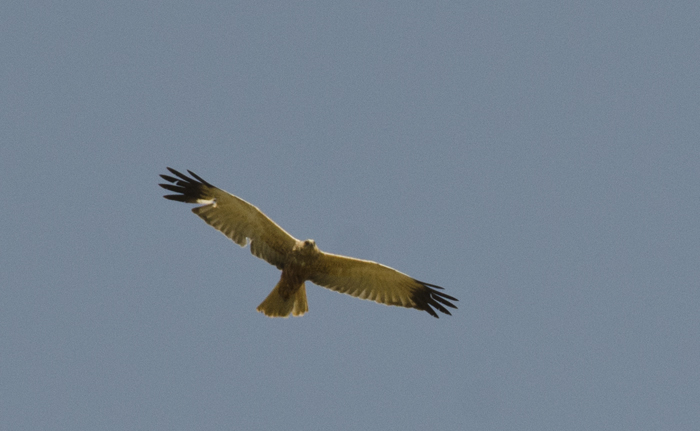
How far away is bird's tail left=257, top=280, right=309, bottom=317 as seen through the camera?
13648mm

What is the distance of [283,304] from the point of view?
1373cm

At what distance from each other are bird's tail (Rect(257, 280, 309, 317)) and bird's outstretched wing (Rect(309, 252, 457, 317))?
1.52 ft

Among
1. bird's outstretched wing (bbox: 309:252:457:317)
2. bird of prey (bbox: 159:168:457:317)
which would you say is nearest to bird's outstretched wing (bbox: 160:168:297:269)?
bird of prey (bbox: 159:168:457:317)

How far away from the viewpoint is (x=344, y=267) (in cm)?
1391

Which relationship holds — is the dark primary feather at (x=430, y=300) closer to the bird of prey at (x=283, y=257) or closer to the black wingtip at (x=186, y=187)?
the bird of prey at (x=283, y=257)

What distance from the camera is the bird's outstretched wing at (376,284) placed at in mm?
13844

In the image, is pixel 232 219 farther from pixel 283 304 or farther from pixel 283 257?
pixel 283 304

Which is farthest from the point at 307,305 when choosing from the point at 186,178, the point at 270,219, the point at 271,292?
the point at 186,178

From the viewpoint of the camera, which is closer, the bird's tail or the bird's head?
the bird's head

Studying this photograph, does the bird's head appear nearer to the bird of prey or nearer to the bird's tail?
the bird of prey

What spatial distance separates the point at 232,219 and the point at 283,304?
1843 mm

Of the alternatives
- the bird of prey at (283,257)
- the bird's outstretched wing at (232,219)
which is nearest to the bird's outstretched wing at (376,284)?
the bird of prey at (283,257)

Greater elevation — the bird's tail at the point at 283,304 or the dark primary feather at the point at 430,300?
the dark primary feather at the point at 430,300

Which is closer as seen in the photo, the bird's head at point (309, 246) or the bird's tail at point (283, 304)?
the bird's head at point (309, 246)
